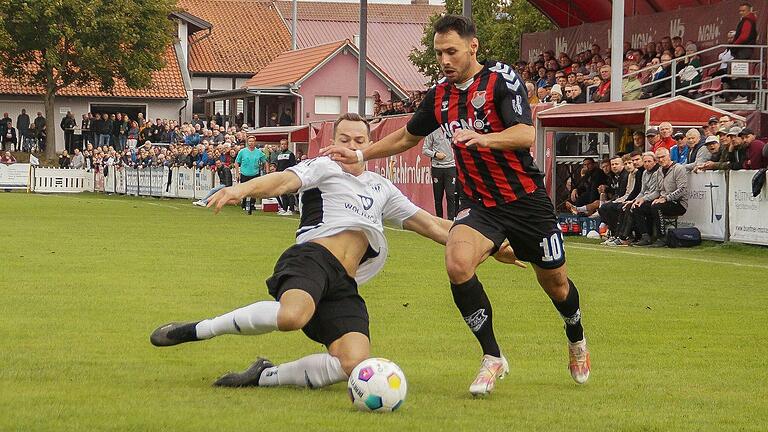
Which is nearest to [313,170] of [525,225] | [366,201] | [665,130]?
[366,201]

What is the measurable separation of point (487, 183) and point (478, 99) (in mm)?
486

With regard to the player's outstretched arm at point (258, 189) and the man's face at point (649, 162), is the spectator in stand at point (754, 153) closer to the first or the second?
the man's face at point (649, 162)

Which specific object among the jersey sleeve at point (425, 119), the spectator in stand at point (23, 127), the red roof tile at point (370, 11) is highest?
the red roof tile at point (370, 11)

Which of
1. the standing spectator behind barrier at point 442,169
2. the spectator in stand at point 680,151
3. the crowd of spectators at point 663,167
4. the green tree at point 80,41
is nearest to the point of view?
the crowd of spectators at point 663,167

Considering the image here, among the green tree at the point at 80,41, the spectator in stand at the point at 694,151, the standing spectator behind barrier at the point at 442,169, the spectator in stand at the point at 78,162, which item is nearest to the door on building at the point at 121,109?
the green tree at the point at 80,41

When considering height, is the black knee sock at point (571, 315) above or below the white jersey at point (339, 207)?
below

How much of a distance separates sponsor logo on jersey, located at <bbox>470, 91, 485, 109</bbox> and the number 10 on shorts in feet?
2.80

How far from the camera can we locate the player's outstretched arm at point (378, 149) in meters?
7.97

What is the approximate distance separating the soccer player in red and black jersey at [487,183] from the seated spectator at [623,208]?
14.1m

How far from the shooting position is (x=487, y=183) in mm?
8133

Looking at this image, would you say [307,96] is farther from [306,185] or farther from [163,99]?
[306,185]

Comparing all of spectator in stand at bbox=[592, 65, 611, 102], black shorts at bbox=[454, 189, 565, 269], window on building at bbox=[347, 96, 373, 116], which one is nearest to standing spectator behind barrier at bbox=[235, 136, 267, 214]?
spectator in stand at bbox=[592, 65, 611, 102]

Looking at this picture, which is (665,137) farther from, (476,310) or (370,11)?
(370,11)

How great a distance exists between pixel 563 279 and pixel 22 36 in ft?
213
